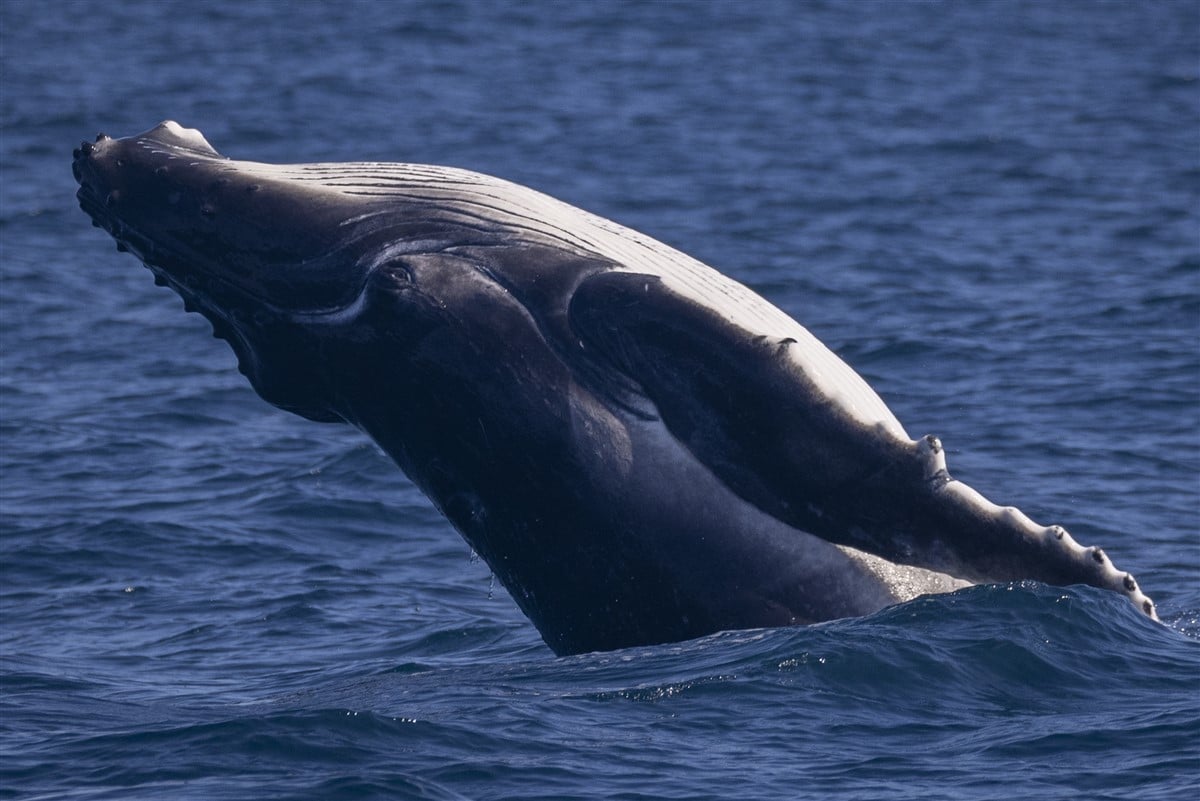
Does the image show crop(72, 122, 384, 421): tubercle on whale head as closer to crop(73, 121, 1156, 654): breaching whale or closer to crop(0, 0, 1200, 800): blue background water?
crop(73, 121, 1156, 654): breaching whale

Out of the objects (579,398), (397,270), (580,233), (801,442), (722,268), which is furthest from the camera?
(722,268)

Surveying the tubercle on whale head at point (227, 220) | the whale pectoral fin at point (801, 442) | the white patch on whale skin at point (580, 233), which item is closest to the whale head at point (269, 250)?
the tubercle on whale head at point (227, 220)

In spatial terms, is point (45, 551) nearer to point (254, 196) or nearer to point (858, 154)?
point (254, 196)

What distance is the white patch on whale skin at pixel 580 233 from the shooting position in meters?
13.7

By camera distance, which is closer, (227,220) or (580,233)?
(580,233)

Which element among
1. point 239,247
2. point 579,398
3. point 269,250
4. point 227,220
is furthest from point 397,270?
point 579,398

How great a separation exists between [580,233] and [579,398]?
4.35 ft

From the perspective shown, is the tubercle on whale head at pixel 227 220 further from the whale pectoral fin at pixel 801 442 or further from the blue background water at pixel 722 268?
the blue background water at pixel 722 268

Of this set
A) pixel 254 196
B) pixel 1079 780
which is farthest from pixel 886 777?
pixel 254 196

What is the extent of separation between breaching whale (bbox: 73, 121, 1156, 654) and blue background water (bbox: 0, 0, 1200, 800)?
0.49m

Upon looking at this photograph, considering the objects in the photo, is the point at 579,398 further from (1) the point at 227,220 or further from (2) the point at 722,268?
(2) the point at 722,268

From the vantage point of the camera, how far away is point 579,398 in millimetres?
13750

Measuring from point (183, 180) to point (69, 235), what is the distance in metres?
26.0

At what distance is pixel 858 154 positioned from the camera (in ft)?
159
